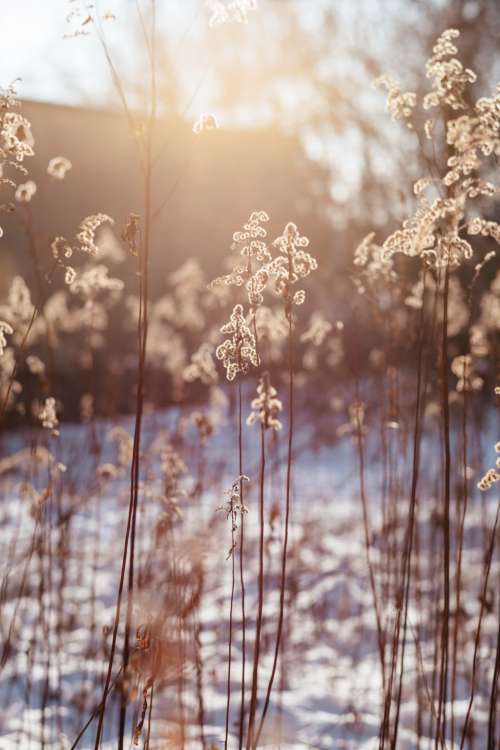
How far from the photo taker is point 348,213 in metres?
11.6

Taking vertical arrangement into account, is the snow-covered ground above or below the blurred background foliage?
below

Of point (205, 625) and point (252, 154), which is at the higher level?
point (252, 154)

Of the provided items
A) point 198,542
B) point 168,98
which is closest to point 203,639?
point 198,542

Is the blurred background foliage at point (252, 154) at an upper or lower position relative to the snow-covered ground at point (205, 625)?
upper

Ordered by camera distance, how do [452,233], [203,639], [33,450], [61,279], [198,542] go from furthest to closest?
1. [61,279]
2. [203,639]
3. [33,450]
4. [198,542]
5. [452,233]

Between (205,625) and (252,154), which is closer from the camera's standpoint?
(205,625)

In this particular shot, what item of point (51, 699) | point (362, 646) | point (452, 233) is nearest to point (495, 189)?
point (452, 233)

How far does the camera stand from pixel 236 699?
11.7 feet

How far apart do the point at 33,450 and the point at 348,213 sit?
9.73 meters

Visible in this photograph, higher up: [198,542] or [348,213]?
[348,213]

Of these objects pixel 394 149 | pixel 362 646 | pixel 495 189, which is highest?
pixel 394 149

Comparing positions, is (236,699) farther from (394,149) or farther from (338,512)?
(394,149)

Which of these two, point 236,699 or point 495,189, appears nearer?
point 495,189

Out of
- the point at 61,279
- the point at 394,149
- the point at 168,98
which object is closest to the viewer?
the point at 394,149
